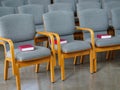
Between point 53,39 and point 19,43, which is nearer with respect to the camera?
point 53,39

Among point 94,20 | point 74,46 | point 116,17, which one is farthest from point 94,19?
point 74,46

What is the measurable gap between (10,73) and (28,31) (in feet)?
2.45

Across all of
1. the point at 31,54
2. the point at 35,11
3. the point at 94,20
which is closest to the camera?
the point at 31,54

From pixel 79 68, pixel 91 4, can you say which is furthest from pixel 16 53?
pixel 91 4

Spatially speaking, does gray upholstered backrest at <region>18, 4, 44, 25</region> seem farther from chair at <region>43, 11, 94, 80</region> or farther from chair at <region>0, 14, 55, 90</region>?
chair at <region>0, 14, 55, 90</region>

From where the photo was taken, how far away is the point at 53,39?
11.9 ft

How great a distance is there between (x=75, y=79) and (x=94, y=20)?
1.22 metres

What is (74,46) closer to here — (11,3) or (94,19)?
(94,19)

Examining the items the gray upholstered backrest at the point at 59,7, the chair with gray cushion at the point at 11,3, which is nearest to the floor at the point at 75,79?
the gray upholstered backrest at the point at 59,7

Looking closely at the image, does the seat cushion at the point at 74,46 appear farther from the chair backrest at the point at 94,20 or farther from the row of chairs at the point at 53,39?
the chair backrest at the point at 94,20

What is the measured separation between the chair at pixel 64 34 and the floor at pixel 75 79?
175 mm

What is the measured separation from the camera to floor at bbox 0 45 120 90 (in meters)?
3.48

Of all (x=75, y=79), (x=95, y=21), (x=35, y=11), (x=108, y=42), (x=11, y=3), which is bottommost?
(x=75, y=79)

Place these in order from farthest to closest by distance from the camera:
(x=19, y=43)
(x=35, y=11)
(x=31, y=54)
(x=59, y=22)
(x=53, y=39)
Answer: (x=35, y=11) → (x=59, y=22) → (x=19, y=43) → (x=53, y=39) → (x=31, y=54)
